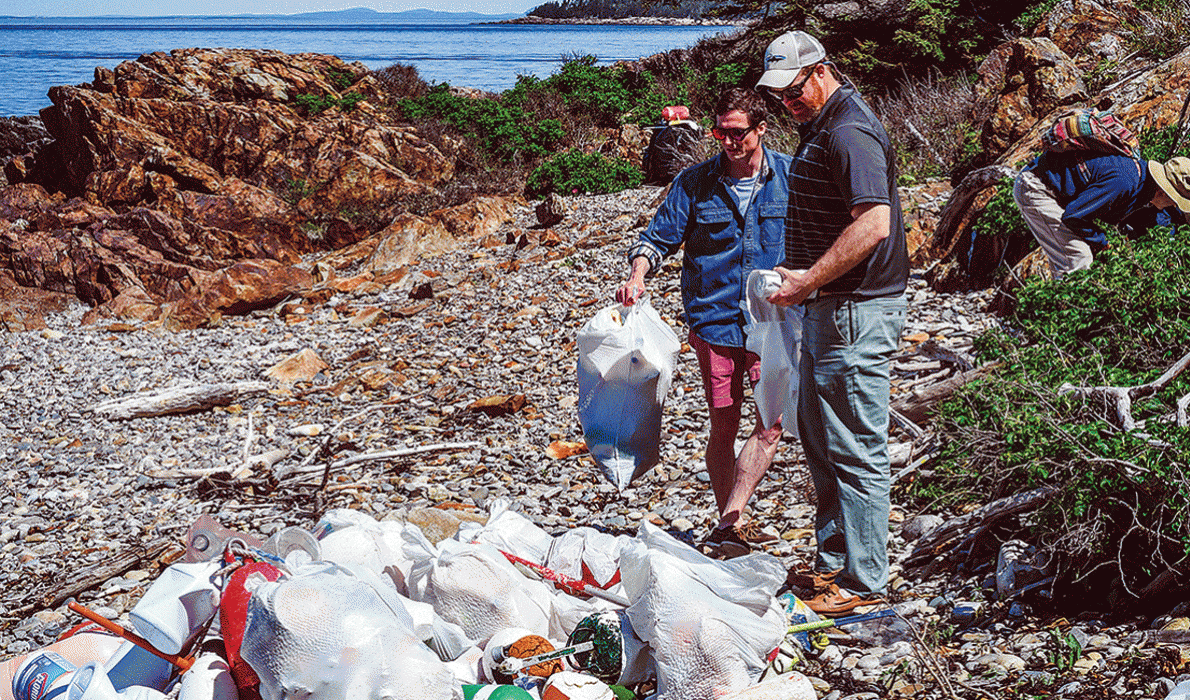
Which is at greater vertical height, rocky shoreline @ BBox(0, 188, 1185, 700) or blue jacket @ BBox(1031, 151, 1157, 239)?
blue jacket @ BBox(1031, 151, 1157, 239)

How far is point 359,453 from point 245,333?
4630 millimetres

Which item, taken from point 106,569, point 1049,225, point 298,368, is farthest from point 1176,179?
point 298,368

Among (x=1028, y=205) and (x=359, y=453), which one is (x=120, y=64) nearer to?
(x=359, y=453)

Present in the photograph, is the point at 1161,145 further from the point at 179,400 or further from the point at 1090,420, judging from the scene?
the point at 179,400

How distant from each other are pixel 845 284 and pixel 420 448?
3.44 metres

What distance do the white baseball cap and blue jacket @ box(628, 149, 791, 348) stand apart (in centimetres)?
62

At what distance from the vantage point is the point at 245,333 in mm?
9789

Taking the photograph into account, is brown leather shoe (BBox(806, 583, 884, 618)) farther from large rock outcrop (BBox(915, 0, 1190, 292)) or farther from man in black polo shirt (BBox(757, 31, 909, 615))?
large rock outcrop (BBox(915, 0, 1190, 292))

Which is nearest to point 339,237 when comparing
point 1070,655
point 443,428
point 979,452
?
point 443,428

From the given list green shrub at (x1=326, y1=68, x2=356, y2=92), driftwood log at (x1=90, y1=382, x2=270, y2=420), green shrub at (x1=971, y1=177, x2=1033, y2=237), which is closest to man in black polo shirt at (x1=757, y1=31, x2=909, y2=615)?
green shrub at (x1=971, y1=177, x2=1033, y2=237)

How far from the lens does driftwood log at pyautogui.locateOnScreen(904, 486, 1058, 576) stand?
3.35 meters

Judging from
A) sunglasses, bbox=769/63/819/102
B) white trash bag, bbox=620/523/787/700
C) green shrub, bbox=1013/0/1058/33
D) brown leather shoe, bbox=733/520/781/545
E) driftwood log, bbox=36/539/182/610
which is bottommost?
driftwood log, bbox=36/539/182/610

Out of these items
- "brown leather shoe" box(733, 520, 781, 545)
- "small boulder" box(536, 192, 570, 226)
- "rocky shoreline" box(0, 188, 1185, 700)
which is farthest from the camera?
"small boulder" box(536, 192, 570, 226)

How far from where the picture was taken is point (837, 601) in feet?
10.1
